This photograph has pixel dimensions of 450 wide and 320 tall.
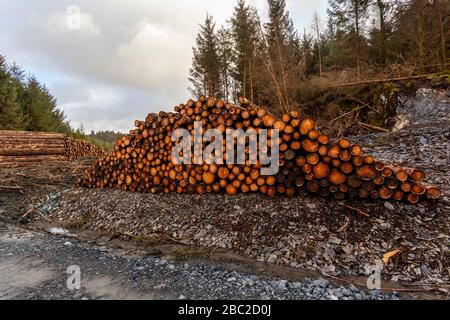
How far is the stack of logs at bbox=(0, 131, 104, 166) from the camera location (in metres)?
10.4

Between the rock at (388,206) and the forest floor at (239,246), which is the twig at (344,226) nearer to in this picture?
the forest floor at (239,246)

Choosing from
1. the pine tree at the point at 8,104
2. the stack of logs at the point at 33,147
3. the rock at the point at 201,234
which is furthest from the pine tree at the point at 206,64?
the rock at the point at 201,234

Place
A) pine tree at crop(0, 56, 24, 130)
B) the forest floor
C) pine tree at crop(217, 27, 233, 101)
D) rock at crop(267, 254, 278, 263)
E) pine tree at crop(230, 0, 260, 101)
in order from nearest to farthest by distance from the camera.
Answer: the forest floor, rock at crop(267, 254, 278, 263), pine tree at crop(230, 0, 260, 101), pine tree at crop(0, 56, 24, 130), pine tree at crop(217, 27, 233, 101)

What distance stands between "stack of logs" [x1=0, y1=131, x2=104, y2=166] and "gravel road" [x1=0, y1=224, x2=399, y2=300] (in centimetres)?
888

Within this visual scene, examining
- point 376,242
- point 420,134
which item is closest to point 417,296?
point 376,242

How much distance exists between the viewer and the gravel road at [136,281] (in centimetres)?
238

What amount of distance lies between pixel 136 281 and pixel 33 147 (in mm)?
11254

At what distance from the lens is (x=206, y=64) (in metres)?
19.3

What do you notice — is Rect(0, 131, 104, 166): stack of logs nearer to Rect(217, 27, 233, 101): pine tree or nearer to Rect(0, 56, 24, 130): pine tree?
Rect(0, 56, 24, 130): pine tree

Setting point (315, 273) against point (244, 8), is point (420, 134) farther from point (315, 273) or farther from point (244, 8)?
point (244, 8)

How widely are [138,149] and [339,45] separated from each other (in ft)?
45.6

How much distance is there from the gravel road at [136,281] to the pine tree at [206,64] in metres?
16.7

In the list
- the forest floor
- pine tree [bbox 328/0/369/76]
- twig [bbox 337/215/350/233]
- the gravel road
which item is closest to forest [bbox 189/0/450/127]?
pine tree [bbox 328/0/369/76]
